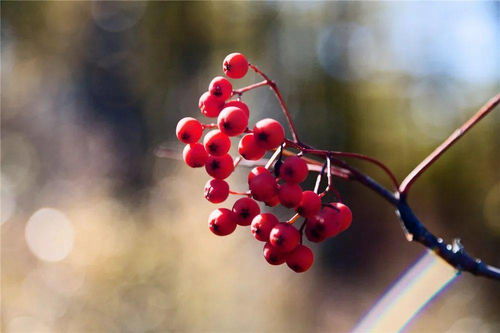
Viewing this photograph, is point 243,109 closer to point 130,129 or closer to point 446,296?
point 446,296

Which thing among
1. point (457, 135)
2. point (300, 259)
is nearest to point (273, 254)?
point (300, 259)

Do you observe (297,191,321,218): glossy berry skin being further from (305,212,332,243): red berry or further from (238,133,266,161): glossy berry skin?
(238,133,266,161): glossy berry skin

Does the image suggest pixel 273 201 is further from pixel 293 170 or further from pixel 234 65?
pixel 234 65

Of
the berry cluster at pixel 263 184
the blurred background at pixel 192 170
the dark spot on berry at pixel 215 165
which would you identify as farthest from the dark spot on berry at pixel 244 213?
the blurred background at pixel 192 170

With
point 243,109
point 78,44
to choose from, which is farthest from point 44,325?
point 78,44

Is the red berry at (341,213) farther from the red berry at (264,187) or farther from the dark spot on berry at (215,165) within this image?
the dark spot on berry at (215,165)

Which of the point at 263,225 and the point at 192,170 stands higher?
the point at 263,225
